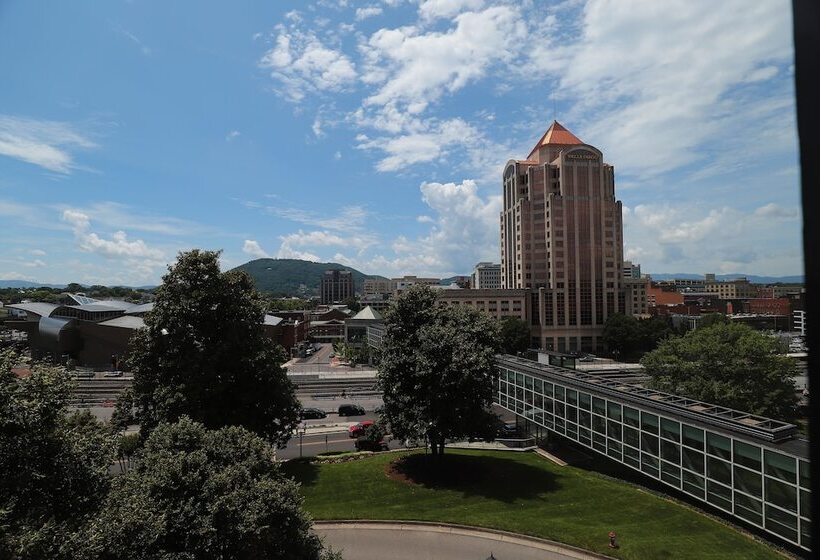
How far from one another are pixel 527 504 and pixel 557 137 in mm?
79440

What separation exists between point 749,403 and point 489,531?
18.0m

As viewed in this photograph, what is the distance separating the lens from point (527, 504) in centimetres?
1923

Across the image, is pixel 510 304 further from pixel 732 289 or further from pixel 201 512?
pixel 732 289

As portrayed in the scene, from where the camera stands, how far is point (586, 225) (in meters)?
79.1

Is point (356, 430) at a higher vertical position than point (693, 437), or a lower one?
lower

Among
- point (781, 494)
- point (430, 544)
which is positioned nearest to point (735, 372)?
point (781, 494)

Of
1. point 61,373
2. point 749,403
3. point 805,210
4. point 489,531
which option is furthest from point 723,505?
point 61,373

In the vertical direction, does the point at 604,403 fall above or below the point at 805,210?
below

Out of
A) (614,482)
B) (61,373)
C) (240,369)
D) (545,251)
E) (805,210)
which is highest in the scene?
(545,251)

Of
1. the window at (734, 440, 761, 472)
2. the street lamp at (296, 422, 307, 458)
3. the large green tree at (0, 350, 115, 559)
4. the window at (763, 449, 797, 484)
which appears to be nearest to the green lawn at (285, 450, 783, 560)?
the window at (734, 440, 761, 472)

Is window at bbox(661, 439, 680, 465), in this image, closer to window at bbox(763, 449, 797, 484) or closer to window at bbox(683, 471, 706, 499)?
window at bbox(683, 471, 706, 499)

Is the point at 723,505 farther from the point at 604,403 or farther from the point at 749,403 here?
the point at 749,403

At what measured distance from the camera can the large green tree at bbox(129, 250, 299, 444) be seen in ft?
65.3

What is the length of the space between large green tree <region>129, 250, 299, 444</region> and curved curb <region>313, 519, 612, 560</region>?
629 centimetres
